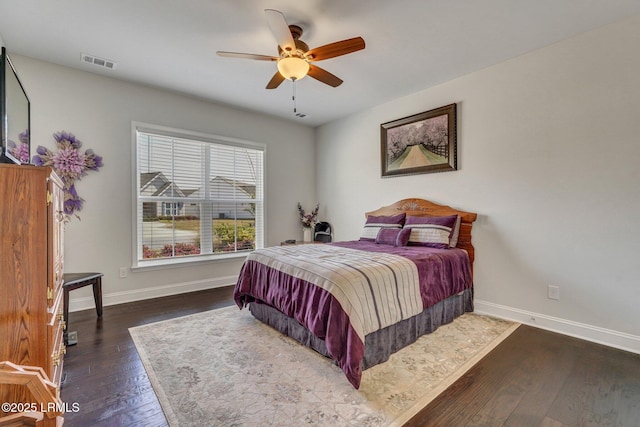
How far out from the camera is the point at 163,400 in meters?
1.73

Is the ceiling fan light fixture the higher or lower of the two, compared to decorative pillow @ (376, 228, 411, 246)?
higher

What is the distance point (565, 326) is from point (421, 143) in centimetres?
250

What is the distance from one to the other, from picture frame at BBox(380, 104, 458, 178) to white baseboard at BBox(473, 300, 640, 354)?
1.69m

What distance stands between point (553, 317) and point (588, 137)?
1.72 m

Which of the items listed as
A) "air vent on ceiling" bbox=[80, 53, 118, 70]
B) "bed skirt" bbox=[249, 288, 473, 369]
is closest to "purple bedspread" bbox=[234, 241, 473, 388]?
"bed skirt" bbox=[249, 288, 473, 369]

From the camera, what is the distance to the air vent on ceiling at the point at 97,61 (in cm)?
298

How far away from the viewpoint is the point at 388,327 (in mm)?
2215

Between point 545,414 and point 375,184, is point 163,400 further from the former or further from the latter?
point 375,184

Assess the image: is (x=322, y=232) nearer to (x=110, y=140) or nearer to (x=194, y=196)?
(x=194, y=196)

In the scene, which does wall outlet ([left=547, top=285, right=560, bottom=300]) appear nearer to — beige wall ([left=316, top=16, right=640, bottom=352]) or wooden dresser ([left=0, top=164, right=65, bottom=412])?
beige wall ([left=316, top=16, right=640, bottom=352])

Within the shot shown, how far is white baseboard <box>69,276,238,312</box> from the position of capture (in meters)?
3.30

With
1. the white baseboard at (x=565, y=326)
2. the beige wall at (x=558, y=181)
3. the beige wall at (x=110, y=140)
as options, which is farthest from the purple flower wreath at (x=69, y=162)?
the white baseboard at (x=565, y=326)

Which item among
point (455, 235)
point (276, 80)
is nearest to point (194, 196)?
point (276, 80)

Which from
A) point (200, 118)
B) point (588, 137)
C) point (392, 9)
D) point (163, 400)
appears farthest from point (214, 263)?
point (588, 137)
